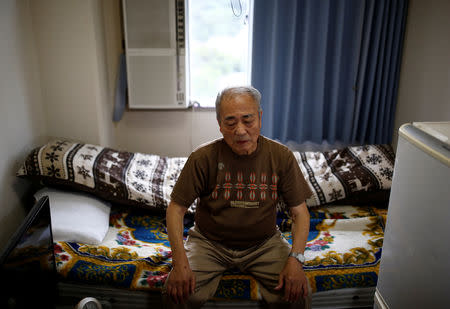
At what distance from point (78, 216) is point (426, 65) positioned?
242 centimetres

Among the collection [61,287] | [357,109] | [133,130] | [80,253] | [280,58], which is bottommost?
[61,287]

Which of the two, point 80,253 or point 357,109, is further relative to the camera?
point 357,109

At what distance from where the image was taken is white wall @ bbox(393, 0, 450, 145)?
2346 millimetres

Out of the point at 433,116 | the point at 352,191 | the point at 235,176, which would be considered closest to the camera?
the point at 235,176

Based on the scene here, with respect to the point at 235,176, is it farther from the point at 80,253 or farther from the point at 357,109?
the point at 357,109

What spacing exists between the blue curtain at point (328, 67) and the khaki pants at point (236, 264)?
145 cm

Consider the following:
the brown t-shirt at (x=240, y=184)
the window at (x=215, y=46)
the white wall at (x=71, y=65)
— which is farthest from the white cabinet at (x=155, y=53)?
the brown t-shirt at (x=240, y=184)

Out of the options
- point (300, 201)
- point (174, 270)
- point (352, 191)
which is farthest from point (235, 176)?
point (352, 191)

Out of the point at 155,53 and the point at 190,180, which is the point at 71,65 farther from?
the point at 190,180

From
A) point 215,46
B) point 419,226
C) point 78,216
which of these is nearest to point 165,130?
point 215,46

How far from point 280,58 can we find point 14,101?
1.81 meters

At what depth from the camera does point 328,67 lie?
2.84 metres

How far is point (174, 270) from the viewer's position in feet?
4.66

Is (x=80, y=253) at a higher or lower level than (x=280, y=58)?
lower
